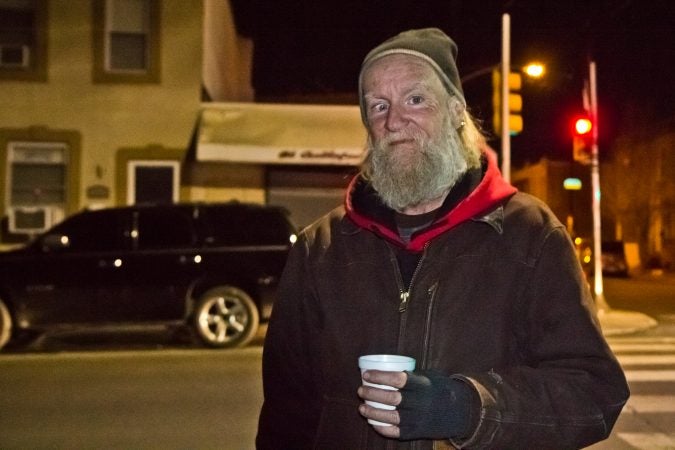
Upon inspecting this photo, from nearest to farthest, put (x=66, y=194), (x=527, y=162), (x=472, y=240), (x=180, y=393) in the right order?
(x=472, y=240)
(x=180, y=393)
(x=66, y=194)
(x=527, y=162)

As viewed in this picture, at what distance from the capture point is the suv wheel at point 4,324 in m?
11.2

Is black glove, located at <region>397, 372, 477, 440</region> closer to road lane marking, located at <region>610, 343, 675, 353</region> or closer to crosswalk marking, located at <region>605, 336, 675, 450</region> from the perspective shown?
crosswalk marking, located at <region>605, 336, 675, 450</region>

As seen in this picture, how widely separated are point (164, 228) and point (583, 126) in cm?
834

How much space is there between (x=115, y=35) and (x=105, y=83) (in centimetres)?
101

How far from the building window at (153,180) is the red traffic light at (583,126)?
7793 mm

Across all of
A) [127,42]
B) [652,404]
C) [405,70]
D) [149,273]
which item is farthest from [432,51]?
[127,42]

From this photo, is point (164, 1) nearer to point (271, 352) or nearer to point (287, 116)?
point (287, 116)

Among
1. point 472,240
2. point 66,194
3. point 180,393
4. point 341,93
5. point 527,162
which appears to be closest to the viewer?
point 472,240

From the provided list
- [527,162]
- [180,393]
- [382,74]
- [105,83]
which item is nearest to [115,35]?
[105,83]

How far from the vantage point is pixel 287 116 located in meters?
16.7

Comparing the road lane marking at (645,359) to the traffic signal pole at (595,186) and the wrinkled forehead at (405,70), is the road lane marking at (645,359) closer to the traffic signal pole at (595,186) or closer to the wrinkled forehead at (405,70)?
the traffic signal pole at (595,186)

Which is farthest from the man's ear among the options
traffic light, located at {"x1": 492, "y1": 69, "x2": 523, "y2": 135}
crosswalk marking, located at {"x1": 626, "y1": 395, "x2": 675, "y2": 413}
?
traffic light, located at {"x1": 492, "y1": 69, "x2": 523, "y2": 135}

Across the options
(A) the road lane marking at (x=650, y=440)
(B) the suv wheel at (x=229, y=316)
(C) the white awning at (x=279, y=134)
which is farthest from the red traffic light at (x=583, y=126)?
(A) the road lane marking at (x=650, y=440)

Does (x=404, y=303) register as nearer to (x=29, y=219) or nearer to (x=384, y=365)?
(x=384, y=365)
